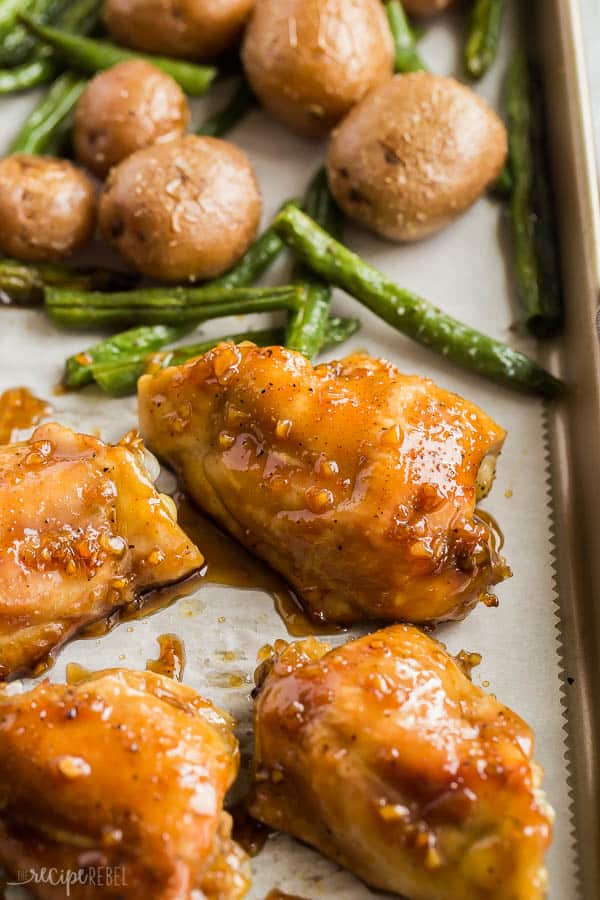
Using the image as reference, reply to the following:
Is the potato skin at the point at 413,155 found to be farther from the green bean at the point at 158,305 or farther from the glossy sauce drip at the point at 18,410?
the glossy sauce drip at the point at 18,410

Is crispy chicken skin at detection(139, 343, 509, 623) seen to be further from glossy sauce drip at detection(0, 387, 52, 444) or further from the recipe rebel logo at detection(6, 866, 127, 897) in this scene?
the recipe rebel logo at detection(6, 866, 127, 897)

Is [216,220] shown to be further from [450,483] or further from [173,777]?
[173,777]

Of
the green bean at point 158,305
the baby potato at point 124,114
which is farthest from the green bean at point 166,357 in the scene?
the baby potato at point 124,114

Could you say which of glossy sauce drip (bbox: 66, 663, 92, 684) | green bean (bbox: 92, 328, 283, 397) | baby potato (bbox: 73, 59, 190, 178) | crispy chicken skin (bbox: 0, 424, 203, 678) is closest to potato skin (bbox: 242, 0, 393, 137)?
baby potato (bbox: 73, 59, 190, 178)

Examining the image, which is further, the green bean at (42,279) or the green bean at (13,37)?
the green bean at (13,37)

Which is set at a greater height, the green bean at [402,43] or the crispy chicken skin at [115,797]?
the green bean at [402,43]
